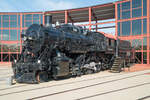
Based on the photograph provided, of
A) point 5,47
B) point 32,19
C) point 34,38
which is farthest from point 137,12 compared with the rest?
point 5,47

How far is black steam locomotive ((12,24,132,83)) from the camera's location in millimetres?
10508

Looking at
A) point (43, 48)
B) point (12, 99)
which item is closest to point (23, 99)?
point (12, 99)

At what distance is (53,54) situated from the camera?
11766 mm

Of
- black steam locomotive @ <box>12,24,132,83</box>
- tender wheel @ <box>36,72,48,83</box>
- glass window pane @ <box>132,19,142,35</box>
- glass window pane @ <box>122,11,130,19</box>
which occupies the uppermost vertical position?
glass window pane @ <box>122,11,130,19</box>

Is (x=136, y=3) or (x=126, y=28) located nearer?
(x=136, y=3)

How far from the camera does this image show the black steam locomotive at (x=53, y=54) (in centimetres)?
Result: 1051

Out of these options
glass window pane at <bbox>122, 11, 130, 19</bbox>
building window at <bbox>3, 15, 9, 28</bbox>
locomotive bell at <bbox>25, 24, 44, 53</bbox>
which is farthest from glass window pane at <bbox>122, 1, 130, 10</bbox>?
building window at <bbox>3, 15, 9, 28</bbox>

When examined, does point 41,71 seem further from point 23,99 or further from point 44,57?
point 23,99

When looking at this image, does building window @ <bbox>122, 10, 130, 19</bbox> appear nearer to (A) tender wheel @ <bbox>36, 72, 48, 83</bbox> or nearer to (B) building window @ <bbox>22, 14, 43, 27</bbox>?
(B) building window @ <bbox>22, 14, 43, 27</bbox>

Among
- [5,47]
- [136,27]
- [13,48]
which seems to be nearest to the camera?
[136,27]

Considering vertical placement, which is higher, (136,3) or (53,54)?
(136,3)

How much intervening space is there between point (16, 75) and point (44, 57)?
2161 mm

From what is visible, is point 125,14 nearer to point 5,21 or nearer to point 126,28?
point 126,28

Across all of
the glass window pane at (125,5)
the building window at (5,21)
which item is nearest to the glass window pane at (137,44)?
the glass window pane at (125,5)
